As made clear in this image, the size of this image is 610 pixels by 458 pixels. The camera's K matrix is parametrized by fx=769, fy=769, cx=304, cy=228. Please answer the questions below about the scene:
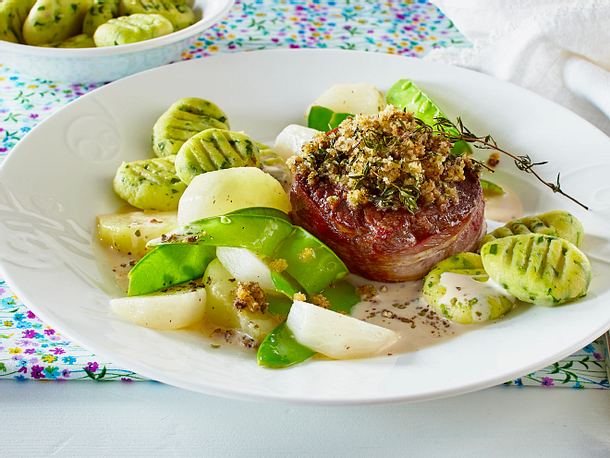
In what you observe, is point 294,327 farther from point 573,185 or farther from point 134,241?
point 573,185

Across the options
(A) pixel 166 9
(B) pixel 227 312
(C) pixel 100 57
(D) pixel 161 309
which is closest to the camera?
(D) pixel 161 309

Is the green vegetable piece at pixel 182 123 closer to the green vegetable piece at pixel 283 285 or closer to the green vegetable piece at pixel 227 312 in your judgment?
the green vegetable piece at pixel 227 312

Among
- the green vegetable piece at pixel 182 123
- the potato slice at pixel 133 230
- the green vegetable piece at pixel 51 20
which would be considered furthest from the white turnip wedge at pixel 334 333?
the green vegetable piece at pixel 51 20

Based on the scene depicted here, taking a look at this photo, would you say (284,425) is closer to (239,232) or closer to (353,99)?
(239,232)

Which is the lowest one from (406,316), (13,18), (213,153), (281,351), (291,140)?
(406,316)

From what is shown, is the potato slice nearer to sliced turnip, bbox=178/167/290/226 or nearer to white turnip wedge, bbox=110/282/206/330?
sliced turnip, bbox=178/167/290/226

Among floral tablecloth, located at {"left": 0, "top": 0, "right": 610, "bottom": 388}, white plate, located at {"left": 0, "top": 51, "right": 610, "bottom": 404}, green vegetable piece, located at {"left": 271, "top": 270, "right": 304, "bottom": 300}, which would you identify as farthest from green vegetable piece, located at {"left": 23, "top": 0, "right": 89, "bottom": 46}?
green vegetable piece, located at {"left": 271, "top": 270, "right": 304, "bottom": 300}

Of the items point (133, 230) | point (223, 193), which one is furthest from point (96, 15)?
point (223, 193)
